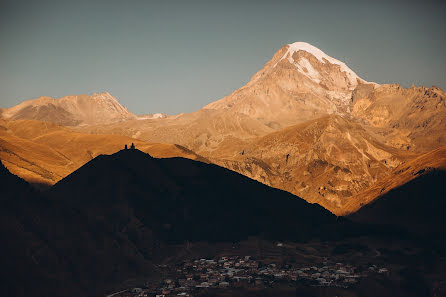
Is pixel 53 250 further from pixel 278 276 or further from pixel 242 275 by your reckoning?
pixel 278 276

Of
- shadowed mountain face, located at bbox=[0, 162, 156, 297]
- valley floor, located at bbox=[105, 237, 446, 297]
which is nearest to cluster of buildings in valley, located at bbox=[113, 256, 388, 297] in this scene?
valley floor, located at bbox=[105, 237, 446, 297]

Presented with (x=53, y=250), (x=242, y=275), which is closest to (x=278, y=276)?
(x=242, y=275)

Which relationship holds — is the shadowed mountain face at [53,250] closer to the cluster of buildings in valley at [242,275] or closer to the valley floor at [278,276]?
the valley floor at [278,276]

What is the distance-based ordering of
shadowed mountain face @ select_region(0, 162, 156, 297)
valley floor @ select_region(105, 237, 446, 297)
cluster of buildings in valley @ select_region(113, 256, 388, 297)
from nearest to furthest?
shadowed mountain face @ select_region(0, 162, 156, 297) < cluster of buildings in valley @ select_region(113, 256, 388, 297) < valley floor @ select_region(105, 237, 446, 297)

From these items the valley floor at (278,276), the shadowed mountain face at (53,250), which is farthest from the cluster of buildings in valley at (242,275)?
the shadowed mountain face at (53,250)

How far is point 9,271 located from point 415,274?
108227 mm

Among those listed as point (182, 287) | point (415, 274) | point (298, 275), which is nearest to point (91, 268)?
point (182, 287)

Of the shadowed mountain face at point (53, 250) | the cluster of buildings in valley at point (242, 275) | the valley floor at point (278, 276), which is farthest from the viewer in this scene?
the valley floor at point (278, 276)

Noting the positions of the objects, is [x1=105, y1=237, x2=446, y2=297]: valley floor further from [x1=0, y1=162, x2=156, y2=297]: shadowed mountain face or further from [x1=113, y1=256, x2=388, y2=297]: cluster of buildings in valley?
[x1=0, y1=162, x2=156, y2=297]: shadowed mountain face

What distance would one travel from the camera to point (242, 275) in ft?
572

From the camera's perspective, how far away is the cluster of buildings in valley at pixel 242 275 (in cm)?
16025

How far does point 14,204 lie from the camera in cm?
15525

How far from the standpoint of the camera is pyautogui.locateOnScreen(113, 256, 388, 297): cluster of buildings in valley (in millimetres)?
160250

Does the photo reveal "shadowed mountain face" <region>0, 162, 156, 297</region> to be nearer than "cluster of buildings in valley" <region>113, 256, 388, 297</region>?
Yes
